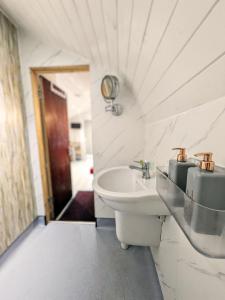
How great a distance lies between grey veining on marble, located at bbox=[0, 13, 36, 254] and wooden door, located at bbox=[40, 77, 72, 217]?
310mm

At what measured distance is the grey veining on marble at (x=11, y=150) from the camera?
4.44ft

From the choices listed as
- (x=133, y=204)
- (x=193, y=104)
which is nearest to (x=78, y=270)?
(x=133, y=204)

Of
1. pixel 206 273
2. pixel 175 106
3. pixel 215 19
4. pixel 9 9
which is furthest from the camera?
pixel 9 9

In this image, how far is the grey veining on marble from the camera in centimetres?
135

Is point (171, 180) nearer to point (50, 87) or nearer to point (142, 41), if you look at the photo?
point (142, 41)

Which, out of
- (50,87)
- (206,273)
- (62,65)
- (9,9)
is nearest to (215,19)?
(206,273)

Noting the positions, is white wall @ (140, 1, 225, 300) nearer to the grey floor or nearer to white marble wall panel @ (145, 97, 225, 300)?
white marble wall panel @ (145, 97, 225, 300)

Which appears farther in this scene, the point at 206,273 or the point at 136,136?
the point at 136,136

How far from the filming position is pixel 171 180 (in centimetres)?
56

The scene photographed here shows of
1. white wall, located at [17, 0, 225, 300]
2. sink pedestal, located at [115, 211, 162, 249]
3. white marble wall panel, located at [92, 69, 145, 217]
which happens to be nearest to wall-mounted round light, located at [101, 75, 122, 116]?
white marble wall panel, located at [92, 69, 145, 217]

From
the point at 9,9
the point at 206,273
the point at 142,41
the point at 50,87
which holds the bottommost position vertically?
the point at 206,273

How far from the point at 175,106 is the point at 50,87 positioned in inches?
71.9

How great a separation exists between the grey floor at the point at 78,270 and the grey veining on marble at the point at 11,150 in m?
0.27

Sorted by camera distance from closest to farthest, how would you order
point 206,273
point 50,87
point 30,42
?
point 206,273 → point 30,42 → point 50,87
